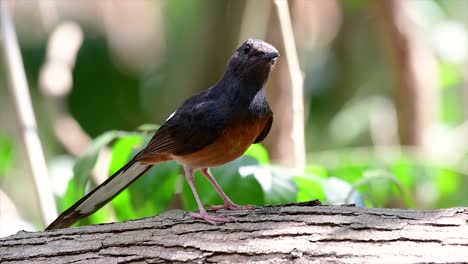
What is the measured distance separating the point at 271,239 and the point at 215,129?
2.57 ft

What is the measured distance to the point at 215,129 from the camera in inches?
139

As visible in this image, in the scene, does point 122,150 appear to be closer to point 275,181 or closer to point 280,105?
point 275,181

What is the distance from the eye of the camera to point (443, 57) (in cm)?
680

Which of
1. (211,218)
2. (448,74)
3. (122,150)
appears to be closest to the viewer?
(211,218)

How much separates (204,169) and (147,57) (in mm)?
6392

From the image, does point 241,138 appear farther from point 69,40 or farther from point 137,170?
point 69,40

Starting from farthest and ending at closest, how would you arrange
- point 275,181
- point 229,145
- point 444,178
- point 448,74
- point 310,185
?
point 448,74, point 444,178, point 310,185, point 275,181, point 229,145

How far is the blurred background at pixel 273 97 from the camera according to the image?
13.0ft

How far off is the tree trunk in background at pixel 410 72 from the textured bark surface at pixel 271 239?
3556 millimetres

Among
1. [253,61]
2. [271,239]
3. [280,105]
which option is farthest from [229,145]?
[280,105]

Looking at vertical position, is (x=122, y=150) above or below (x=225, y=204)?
above

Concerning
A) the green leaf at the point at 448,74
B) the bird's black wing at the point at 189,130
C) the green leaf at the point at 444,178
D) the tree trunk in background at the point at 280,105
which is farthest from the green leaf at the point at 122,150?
the green leaf at the point at 448,74

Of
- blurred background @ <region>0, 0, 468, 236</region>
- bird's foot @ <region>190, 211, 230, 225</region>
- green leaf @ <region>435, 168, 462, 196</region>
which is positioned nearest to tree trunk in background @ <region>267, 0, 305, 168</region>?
blurred background @ <region>0, 0, 468, 236</region>

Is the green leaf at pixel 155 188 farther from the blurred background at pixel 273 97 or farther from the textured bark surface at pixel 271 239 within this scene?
the textured bark surface at pixel 271 239
